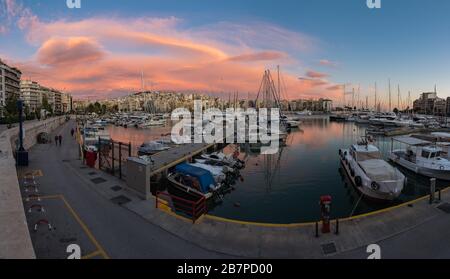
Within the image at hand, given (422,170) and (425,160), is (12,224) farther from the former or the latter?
(425,160)

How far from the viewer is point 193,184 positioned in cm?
2261

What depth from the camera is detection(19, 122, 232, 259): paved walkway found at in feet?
32.8

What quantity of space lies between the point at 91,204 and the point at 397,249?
1415 centimetres

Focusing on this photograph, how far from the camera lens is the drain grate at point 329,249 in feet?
33.8

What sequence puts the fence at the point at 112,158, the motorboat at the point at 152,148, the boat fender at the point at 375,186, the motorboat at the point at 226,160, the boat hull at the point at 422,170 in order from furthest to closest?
the motorboat at the point at 152,148
the motorboat at the point at 226,160
the boat hull at the point at 422,170
the fence at the point at 112,158
the boat fender at the point at 375,186

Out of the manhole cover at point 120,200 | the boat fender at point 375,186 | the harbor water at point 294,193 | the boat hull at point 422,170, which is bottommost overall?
the harbor water at point 294,193

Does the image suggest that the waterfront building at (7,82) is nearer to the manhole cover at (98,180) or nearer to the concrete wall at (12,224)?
the manhole cover at (98,180)

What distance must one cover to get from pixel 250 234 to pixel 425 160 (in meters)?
26.1

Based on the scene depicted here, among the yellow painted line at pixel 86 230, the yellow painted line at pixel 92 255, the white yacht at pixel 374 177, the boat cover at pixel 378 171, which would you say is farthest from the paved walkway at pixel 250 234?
the boat cover at pixel 378 171

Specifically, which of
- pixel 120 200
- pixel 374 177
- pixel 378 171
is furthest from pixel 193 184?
pixel 378 171

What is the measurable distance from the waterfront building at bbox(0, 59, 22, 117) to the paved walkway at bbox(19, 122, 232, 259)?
9692 cm

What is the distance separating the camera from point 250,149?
51188mm

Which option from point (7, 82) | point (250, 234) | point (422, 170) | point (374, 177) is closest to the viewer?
point (250, 234)
